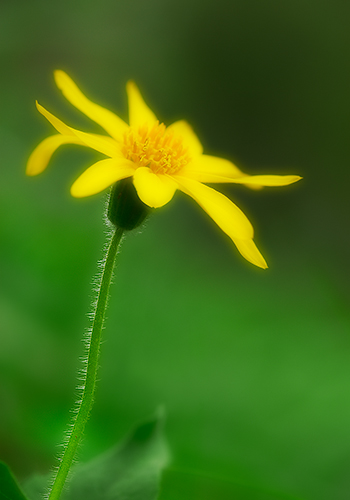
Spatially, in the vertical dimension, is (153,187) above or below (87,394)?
above

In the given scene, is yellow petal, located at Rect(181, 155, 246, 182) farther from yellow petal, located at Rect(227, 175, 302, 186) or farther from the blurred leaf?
the blurred leaf

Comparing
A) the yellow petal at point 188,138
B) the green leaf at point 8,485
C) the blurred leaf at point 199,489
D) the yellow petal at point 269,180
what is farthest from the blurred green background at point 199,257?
the yellow petal at point 269,180

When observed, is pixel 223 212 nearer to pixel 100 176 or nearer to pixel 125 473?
pixel 100 176

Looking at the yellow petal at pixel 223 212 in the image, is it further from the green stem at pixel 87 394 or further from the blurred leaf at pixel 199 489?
the blurred leaf at pixel 199 489

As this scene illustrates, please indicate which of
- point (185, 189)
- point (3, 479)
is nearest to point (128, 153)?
point (185, 189)

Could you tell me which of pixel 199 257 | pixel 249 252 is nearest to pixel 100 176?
pixel 249 252

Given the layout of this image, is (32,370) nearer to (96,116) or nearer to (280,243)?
(96,116)
